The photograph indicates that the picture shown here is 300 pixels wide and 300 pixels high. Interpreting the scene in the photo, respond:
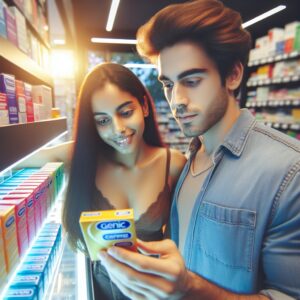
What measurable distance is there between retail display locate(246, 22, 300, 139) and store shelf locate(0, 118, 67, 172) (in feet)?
10.9

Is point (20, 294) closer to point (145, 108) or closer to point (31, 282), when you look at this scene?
point (31, 282)

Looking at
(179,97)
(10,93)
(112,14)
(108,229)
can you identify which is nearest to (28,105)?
(10,93)

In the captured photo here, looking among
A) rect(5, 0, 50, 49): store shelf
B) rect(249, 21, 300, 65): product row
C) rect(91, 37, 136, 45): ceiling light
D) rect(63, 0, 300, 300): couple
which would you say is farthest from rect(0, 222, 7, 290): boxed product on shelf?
rect(91, 37, 136, 45): ceiling light

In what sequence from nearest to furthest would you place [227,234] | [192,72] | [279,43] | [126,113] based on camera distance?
[227,234] < [192,72] < [126,113] < [279,43]

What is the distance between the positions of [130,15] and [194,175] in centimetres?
439

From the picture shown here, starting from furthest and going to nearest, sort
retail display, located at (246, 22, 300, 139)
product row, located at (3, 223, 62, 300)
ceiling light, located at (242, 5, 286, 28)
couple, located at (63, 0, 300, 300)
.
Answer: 1. ceiling light, located at (242, 5, 286, 28)
2. retail display, located at (246, 22, 300, 139)
3. product row, located at (3, 223, 62, 300)
4. couple, located at (63, 0, 300, 300)

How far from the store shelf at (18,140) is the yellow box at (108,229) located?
30cm

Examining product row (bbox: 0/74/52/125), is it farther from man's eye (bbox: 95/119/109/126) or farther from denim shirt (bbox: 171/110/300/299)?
denim shirt (bbox: 171/110/300/299)

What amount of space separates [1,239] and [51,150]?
102cm

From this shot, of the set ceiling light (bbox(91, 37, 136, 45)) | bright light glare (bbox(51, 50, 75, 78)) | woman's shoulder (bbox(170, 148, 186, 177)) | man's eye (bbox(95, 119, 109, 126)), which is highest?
ceiling light (bbox(91, 37, 136, 45))

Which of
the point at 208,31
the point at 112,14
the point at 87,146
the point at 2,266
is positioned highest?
the point at 112,14

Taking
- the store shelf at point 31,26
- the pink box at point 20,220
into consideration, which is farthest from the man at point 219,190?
the store shelf at point 31,26

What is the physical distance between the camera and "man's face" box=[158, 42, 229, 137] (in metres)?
1.09

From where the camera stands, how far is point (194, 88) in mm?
1100
